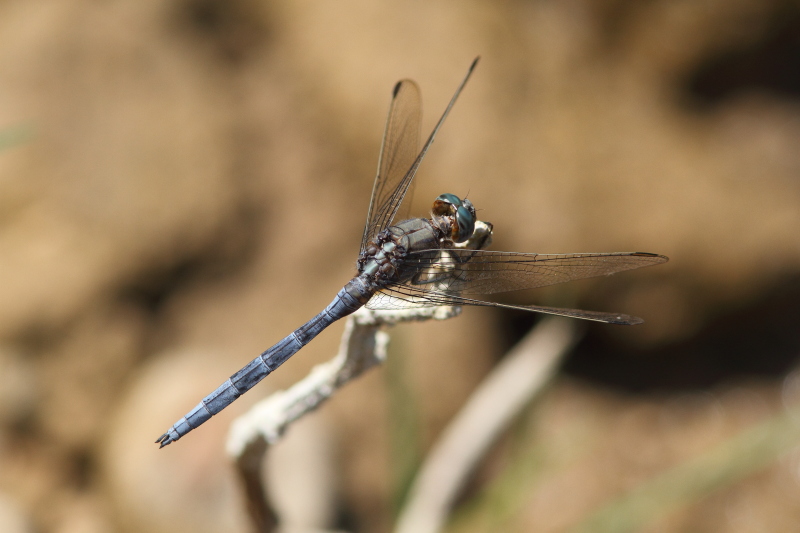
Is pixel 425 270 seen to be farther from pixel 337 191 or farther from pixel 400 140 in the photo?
pixel 337 191

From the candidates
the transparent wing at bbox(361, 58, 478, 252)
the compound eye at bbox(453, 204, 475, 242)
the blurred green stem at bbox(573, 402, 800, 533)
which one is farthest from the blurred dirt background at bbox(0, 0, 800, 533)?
the compound eye at bbox(453, 204, 475, 242)

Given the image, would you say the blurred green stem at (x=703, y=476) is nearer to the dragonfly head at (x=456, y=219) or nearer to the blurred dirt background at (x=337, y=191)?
the blurred dirt background at (x=337, y=191)

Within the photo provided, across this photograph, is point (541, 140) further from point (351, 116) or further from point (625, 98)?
point (351, 116)

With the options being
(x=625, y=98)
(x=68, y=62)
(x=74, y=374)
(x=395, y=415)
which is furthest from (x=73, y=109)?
(x=625, y=98)

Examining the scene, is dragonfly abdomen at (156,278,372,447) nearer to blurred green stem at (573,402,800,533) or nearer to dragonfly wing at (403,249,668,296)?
dragonfly wing at (403,249,668,296)

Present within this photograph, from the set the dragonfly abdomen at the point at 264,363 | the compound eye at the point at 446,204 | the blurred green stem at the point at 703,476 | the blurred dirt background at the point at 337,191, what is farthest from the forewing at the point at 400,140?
the blurred green stem at the point at 703,476

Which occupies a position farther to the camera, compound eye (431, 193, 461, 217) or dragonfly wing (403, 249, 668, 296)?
compound eye (431, 193, 461, 217)
